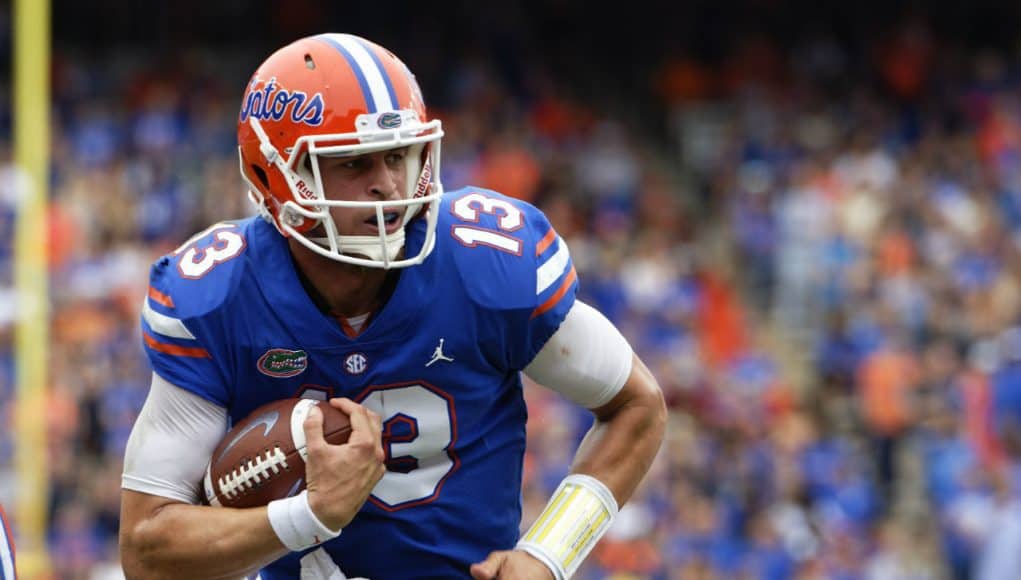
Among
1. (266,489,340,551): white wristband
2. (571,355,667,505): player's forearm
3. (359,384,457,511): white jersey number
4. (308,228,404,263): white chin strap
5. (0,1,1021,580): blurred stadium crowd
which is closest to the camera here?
(266,489,340,551): white wristband

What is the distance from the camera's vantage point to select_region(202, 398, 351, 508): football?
2.82 m

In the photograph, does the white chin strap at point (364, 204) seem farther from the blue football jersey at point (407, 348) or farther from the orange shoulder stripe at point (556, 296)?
the orange shoulder stripe at point (556, 296)

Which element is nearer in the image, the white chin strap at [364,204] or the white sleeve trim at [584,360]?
the white chin strap at [364,204]

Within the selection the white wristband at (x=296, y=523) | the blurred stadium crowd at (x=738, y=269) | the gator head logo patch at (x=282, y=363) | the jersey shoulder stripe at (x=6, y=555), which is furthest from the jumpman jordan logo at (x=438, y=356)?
the blurred stadium crowd at (x=738, y=269)

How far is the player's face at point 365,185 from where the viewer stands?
2.89 meters

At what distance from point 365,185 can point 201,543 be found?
2.25 ft

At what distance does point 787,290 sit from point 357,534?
8.94m

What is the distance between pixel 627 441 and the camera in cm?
321

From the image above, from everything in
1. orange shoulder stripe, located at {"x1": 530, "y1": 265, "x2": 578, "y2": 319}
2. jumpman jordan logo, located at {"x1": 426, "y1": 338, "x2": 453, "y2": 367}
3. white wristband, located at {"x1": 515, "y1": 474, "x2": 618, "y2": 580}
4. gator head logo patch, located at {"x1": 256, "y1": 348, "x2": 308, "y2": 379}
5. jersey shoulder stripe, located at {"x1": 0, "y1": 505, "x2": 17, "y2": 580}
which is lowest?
jersey shoulder stripe, located at {"x1": 0, "y1": 505, "x2": 17, "y2": 580}

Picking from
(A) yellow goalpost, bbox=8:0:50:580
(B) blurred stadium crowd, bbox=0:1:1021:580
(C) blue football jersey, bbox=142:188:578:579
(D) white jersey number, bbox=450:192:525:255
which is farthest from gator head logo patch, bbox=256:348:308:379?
(A) yellow goalpost, bbox=8:0:50:580

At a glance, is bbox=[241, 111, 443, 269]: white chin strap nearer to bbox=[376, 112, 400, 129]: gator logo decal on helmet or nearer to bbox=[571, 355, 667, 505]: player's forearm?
bbox=[376, 112, 400, 129]: gator logo decal on helmet

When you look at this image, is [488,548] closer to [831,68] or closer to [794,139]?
[794,139]

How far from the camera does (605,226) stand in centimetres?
1185

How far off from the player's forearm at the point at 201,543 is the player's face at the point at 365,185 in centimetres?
53
